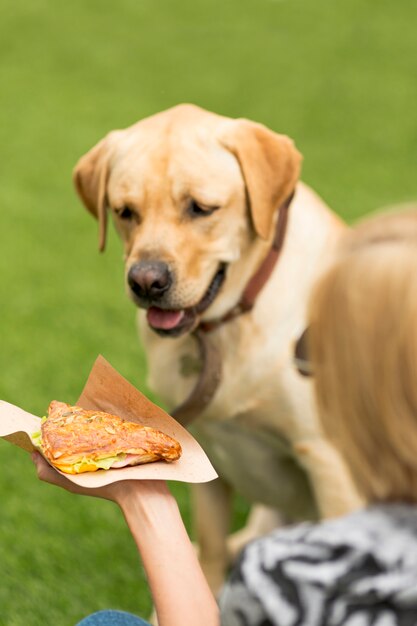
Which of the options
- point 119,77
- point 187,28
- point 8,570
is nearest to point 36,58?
point 119,77

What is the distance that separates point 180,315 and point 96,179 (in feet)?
1.46

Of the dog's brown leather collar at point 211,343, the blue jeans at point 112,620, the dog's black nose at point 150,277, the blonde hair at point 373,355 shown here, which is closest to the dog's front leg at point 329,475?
the dog's brown leather collar at point 211,343

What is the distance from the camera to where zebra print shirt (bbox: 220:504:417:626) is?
1402 millimetres

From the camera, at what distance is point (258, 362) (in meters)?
2.67

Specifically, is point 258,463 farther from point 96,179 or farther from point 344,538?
point 344,538

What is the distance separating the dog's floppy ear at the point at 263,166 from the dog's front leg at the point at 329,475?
0.59m

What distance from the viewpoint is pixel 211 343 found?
2.68m

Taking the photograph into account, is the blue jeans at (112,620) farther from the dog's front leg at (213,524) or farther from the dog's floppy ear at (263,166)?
the dog's front leg at (213,524)

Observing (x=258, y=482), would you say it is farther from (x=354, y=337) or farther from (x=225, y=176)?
(x=354, y=337)

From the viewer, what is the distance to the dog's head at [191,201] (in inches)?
97.0

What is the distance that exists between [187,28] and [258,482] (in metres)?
6.40

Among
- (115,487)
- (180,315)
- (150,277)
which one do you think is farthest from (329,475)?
(115,487)

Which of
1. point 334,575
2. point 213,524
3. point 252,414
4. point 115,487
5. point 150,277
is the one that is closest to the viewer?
point 334,575

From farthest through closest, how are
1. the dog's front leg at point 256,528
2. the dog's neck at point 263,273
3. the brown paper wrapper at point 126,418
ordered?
the dog's front leg at point 256,528, the dog's neck at point 263,273, the brown paper wrapper at point 126,418
